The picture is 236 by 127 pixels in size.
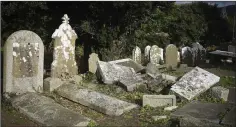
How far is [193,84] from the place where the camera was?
7746mm

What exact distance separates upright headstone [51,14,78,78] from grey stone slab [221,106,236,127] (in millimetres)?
4140

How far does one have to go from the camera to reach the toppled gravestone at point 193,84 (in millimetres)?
7393

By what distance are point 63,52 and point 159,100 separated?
2.90 meters

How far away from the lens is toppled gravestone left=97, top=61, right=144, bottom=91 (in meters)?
8.13

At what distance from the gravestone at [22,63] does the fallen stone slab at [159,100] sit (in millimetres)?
2602

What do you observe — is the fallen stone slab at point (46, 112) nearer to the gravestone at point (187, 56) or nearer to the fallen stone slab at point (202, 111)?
the fallen stone slab at point (202, 111)

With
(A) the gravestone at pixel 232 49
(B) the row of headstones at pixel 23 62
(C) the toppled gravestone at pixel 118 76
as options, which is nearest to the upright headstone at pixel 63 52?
(B) the row of headstones at pixel 23 62

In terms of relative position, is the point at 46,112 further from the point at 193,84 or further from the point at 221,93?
the point at 221,93

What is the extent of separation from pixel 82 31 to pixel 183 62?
15.4ft

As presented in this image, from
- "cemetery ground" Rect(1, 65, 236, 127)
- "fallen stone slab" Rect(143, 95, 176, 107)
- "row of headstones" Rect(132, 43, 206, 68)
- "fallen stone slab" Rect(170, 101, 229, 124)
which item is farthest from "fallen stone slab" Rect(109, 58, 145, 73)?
"fallen stone slab" Rect(170, 101, 229, 124)

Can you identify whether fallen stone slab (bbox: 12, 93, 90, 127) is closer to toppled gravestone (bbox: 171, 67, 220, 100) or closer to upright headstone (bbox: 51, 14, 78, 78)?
upright headstone (bbox: 51, 14, 78, 78)

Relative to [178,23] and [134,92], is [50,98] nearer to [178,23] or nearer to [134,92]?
[134,92]

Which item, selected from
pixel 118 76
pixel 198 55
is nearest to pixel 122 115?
pixel 118 76

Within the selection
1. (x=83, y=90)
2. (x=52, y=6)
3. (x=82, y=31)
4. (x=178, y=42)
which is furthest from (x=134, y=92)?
(x=178, y=42)
